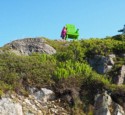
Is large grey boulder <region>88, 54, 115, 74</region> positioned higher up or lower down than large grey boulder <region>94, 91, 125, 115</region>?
higher up

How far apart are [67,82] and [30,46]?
6.97 metres

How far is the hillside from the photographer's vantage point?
18.6 metres

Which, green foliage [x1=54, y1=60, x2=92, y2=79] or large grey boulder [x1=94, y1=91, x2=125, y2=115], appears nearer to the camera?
large grey boulder [x1=94, y1=91, x2=125, y2=115]

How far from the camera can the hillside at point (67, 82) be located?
18594mm

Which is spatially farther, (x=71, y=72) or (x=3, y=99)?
(x=71, y=72)

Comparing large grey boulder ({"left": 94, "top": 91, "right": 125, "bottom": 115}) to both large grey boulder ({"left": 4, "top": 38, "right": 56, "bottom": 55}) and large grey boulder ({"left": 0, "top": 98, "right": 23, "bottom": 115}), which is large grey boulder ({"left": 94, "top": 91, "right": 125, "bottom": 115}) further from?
large grey boulder ({"left": 4, "top": 38, "right": 56, "bottom": 55})

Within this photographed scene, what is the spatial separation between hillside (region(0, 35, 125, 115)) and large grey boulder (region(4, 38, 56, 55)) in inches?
73.2

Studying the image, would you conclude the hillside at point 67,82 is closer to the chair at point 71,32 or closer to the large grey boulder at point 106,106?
the large grey boulder at point 106,106

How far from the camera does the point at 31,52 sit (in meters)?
25.6

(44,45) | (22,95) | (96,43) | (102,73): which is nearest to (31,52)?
(44,45)

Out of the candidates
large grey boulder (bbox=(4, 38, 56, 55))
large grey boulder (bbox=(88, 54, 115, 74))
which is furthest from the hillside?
large grey boulder (bbox=(4, 38, 56, 55))

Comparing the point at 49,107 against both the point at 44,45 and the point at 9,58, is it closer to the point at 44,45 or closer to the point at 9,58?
the point at 9,58

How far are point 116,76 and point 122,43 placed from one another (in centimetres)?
448

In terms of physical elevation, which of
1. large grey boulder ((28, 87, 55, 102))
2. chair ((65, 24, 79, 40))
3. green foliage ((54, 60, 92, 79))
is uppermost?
chair ((65, 24, 79, 40))
